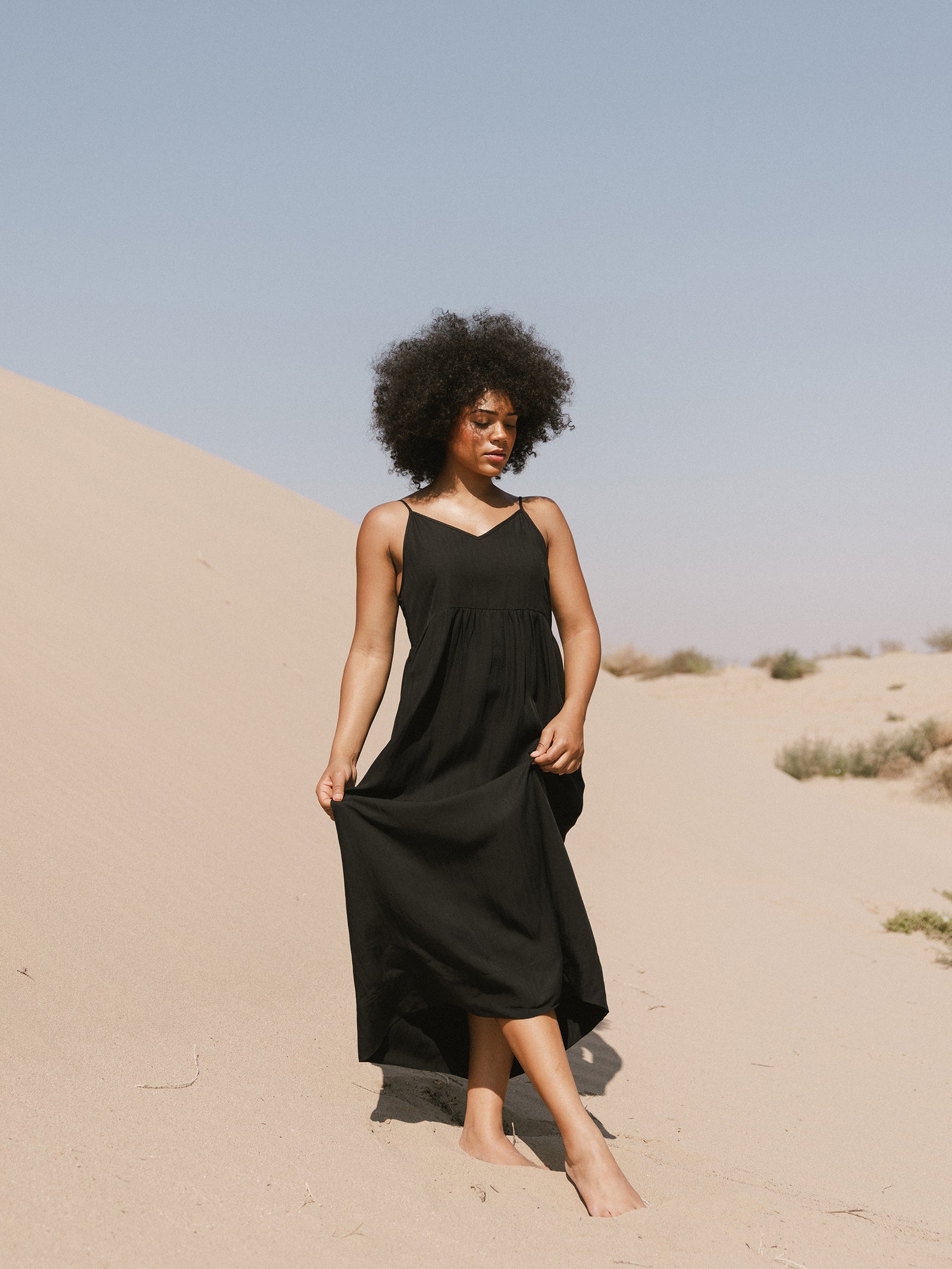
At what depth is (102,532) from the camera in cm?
895

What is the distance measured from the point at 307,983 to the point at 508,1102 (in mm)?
1003

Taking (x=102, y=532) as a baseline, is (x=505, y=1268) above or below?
below

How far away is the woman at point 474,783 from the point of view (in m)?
2.70

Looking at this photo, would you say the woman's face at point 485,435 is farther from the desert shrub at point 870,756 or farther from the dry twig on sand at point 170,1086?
the desert shrub at point 870,756

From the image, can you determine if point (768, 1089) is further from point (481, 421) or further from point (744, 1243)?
point (481, 421)

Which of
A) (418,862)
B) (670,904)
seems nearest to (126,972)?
(418,862)

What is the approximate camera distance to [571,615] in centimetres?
302

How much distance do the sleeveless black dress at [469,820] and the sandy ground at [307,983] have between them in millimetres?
418

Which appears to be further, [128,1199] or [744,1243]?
[744,1243]

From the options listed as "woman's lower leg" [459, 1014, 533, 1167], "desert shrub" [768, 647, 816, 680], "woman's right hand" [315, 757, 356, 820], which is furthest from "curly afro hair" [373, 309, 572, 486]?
"desert shrub" [768, 647, 816, 680]

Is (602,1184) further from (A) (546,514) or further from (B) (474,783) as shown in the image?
(A) (546,514)

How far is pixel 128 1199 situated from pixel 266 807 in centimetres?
356

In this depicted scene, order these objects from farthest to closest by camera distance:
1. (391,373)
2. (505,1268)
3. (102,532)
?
(102,532) → (391,373) → (505,1268)

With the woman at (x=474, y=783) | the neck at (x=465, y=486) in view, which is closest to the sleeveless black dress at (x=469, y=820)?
the woman at (x=474, y=783)
